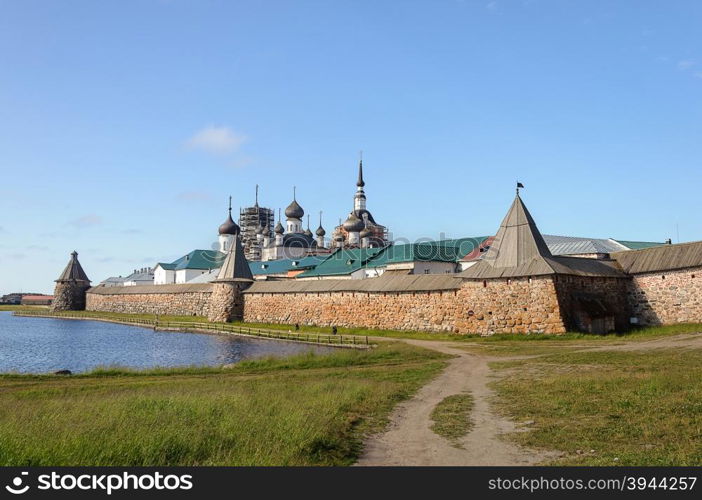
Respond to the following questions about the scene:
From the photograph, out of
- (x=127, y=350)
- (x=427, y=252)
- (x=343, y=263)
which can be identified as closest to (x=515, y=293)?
(x=127, y=350)

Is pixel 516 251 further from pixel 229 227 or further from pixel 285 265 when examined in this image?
pixel 229 227

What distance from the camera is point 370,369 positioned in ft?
61.9

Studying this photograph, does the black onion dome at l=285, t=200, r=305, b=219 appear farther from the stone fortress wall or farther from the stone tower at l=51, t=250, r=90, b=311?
the stone fortress wall

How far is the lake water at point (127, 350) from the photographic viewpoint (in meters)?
26.8

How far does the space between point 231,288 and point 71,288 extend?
4077 cm

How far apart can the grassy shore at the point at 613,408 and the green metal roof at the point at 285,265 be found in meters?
51.6

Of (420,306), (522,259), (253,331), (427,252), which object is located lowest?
(253,331)

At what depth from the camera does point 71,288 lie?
256 feet

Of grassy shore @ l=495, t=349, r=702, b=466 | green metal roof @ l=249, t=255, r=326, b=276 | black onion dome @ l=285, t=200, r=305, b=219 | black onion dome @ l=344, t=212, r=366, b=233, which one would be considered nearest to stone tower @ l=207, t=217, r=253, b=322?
green metal roof @ l=249, t=255, r=326, b=276

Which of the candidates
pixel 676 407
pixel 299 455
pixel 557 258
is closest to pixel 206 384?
pixel 299 455

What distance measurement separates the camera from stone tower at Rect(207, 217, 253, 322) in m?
47.8

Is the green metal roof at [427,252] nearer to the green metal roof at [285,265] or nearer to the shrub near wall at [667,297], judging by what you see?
the green metal roof at [285,265]
